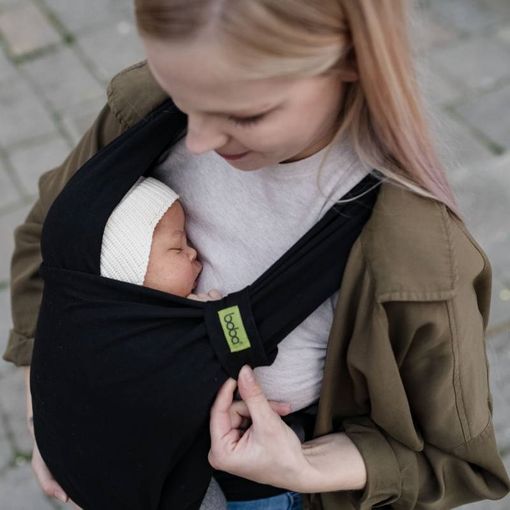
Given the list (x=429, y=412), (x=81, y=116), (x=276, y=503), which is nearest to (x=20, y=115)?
(x=81, y=116)

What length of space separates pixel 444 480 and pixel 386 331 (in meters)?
0.39

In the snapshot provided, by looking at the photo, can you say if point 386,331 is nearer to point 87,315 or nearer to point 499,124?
point 87,315

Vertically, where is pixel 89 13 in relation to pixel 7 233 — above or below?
above

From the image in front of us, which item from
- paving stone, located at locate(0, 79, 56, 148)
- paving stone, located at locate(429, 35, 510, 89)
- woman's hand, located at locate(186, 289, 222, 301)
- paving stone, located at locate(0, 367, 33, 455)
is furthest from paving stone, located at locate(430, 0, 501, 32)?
woman's hand, located at locate(186, 289, 222, 301)

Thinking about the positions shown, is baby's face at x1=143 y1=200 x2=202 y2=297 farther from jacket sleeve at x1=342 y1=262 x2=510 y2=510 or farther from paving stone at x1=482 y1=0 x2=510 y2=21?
paving stone at x1=482 y1=0 x2=510 y2=21

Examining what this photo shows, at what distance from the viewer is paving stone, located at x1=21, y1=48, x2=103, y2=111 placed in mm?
4000

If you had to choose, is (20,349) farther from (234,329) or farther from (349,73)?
(349,73)

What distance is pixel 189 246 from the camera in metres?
1.58

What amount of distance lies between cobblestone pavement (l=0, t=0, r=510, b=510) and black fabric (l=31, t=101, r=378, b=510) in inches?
52.2

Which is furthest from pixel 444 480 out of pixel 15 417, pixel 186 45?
pixel 15 417

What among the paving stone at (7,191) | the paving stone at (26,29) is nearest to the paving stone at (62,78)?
the paving stone at (26,29)

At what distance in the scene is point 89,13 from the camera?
14.9ft

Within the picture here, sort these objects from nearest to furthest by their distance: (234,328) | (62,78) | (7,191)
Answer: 1. (234,328)
2. (7,191)
3. (62,78)

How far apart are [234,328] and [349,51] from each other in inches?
19.5
